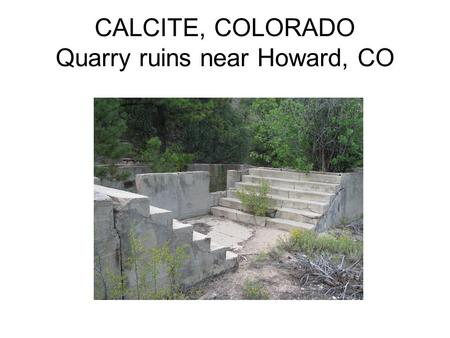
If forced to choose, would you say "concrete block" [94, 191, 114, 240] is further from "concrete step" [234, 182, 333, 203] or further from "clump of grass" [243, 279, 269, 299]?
"concrete step" [234, 182, 333, 203]

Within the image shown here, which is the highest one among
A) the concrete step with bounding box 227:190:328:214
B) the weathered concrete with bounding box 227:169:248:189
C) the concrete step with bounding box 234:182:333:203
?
the weathered concrete with bounding box 227:169:248:189

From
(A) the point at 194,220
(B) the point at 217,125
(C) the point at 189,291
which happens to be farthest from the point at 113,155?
(B) the point at 217,125

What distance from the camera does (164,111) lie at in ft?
34.9

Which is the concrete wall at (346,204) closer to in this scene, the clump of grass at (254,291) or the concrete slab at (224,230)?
the concrete slab at (224,230)

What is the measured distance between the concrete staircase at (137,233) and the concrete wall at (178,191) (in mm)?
2161

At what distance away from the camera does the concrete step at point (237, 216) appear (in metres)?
6.48

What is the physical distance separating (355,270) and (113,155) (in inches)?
194

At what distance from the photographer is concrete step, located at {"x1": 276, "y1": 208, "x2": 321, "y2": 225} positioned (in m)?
6.03

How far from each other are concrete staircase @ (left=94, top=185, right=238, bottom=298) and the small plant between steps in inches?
108

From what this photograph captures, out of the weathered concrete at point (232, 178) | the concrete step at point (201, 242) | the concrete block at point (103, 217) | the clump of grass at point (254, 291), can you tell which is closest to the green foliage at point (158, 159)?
the weathered concrete at point (232, 178)

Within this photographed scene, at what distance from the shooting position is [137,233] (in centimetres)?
317

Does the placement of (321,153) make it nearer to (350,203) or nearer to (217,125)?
(350,203)

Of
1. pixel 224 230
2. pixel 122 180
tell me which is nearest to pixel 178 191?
pixel 224 230

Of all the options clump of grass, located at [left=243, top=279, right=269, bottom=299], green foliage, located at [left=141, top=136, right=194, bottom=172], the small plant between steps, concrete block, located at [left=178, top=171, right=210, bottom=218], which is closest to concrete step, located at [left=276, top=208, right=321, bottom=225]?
the small plant between steps
